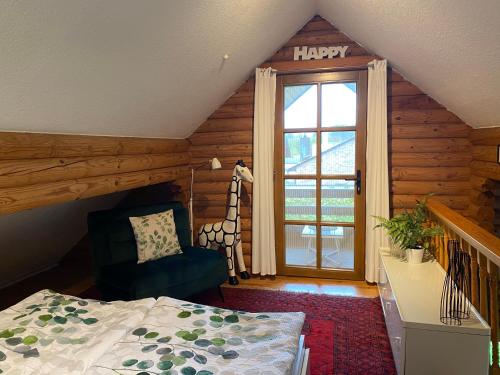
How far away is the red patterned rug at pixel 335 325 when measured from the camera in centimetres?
237

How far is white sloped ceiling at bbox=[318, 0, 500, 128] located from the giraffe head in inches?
65.3

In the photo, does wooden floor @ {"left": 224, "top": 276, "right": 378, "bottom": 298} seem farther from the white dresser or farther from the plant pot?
the white dresser

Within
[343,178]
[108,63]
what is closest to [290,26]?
[343,178]

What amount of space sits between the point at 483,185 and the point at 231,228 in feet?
7.69

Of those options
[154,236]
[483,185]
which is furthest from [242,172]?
[483,185]

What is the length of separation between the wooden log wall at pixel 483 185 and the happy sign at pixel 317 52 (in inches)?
57.5

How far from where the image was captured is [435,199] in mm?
3508

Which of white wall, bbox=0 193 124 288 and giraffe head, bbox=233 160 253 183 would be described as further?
giraffe head, bbox=233 160 253 183

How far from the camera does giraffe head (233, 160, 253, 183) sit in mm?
3705

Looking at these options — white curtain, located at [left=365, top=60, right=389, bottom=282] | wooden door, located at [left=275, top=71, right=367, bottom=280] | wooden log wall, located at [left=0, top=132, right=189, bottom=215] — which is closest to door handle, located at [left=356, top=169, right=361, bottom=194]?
wooden door, located at [left=275, top=71, right=367, bottom=280]

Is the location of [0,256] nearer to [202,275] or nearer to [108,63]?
[202,275]

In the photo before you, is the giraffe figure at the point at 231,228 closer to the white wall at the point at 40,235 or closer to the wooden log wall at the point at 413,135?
the wooden log wall at the point at 413,135

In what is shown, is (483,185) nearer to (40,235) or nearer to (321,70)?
(321,70)

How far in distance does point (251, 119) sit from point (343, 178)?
3.83ft
